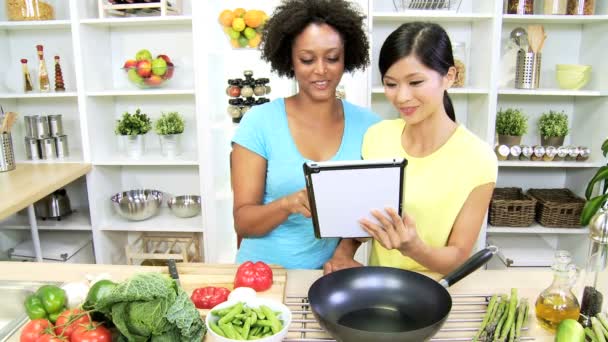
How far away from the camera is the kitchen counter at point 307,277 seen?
4.06ft

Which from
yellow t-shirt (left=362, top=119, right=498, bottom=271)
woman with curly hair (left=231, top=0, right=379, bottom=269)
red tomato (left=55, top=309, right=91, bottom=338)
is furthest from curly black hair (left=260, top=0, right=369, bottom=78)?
red tomato (left=55, top=309, right=91, bottom=338)

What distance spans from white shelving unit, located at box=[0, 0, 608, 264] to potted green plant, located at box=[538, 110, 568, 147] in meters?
0.15

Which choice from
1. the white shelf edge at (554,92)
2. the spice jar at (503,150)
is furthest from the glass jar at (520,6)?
the spice jar at (503,150)

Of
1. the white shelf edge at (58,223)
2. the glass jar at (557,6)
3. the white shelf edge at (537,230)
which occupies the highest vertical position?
the glass jar at (557,6)

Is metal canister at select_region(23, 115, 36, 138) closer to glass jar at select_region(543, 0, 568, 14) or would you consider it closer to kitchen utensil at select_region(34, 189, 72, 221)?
kitchen utensil at select_region(34, 189, 72, 221)

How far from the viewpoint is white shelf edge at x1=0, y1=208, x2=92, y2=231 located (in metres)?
3.00

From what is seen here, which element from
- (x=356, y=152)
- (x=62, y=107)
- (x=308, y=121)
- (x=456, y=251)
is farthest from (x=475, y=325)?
(x=62, y=107)

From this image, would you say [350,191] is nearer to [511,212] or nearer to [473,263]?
[473,263]

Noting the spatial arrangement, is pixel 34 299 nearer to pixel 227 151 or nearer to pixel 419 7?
pixel 227 151

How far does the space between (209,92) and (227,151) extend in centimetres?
44

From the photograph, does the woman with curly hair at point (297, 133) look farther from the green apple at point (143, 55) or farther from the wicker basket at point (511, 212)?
the wicker basket at point (511, 212)

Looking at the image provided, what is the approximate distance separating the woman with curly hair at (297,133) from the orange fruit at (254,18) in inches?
37.1

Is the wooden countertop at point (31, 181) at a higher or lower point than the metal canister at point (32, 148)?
lower

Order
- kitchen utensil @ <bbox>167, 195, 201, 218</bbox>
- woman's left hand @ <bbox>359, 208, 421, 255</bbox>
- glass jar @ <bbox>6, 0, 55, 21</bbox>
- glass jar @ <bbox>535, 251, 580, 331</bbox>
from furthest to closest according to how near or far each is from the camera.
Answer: kitchen utensil @ <bbox>167, 195, 201, 218</bbox>, glass jar @ <bbox>6, 0, 55, 21</bbox>, woman's left hand @ <bbox>359, 208, 421, 255</bbox>, glass jar @ <bbox>535, 251, 580, 331</bbox>
